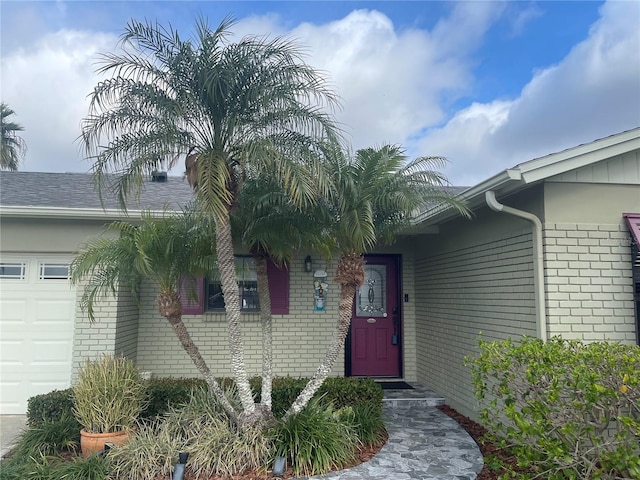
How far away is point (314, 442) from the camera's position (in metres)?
4.25

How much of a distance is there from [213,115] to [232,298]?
6.24 ft

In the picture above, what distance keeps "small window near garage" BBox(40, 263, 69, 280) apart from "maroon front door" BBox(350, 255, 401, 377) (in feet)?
16.3

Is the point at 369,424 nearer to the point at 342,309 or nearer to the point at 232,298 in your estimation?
the point at 342,309

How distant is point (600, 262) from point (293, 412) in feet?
12.2

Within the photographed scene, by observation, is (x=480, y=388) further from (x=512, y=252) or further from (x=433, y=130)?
(x=433, y=130)

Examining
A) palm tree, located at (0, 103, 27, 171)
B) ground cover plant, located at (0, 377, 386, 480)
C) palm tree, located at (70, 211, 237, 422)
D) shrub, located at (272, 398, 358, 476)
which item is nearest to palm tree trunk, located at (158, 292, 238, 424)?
palm tree, located at (70, 211, 237, 422)

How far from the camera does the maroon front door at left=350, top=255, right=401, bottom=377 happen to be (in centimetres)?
808

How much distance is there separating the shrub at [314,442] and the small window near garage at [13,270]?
4.85m

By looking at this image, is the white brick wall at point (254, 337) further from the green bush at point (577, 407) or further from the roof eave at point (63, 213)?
the green bush at point (577, 407)

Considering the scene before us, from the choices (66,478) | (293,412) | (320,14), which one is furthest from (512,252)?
(320,14)

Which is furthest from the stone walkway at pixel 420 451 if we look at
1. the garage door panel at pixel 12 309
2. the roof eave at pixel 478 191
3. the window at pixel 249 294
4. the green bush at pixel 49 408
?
the garage door panel at pixel 12 309

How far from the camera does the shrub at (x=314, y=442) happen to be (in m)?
4.14

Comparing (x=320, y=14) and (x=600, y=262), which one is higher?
(x=320, y=14)

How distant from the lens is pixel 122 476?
3969 millimetres
